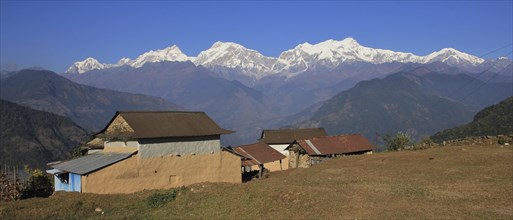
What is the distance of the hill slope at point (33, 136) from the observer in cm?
13662

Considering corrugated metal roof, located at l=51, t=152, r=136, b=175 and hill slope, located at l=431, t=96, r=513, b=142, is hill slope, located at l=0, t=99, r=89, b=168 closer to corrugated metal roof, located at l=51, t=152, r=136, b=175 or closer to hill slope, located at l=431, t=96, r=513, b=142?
corrugated metal roof, located at l=51, t=152, r=136, b=175

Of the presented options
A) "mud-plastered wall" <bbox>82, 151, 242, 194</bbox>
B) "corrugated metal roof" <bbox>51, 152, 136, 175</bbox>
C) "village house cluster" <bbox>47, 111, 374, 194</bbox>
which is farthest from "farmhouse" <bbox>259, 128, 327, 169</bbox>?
"corrugated metal roof" <bbox>51, 152, 136, 175</bbox>

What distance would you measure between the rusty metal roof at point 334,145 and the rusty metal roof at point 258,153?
4.08m

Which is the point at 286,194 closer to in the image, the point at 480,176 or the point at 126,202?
the point at 126,202

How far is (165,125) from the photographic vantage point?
44094 millimetres

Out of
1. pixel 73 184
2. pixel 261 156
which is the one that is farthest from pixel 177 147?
pixel 261 156

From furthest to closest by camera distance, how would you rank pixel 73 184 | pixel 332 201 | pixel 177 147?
1. pixel 177 147
2. pixel 73 184
3. pixel 332 201

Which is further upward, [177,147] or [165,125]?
[165,125]

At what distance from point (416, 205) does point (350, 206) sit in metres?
3.76

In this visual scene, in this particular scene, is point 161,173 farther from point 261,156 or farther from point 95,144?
point 261,156

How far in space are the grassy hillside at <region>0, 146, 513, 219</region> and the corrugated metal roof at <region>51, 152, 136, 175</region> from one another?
3.49 metres

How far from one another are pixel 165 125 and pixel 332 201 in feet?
67.7

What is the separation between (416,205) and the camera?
27156 millimetres

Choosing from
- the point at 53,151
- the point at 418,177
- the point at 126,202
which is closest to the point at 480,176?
the point at 418,177
